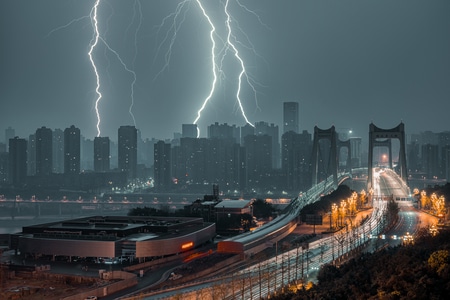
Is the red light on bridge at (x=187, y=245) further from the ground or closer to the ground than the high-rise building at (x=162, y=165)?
closer to the ground

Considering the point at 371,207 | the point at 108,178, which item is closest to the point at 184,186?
the point at 108,178

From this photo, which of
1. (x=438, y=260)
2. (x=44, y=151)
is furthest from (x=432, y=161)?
(x=438, y=260)

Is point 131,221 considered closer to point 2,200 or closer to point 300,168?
point 2,200

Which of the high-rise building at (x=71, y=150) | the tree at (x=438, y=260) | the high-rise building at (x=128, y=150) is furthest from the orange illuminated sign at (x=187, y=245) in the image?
the high-rise building at (x=128, y=150)

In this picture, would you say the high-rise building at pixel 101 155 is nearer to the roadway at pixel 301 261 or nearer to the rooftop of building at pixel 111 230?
the roadway at pixel 301 261

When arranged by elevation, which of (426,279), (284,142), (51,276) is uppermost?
(284,142)

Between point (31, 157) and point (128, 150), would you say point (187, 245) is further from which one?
point (31, 157)

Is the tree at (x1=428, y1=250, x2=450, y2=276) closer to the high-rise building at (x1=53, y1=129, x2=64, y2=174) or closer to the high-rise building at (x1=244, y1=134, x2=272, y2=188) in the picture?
the high-rise building at (x1=244, y1=134, x2=272, y2=188)
